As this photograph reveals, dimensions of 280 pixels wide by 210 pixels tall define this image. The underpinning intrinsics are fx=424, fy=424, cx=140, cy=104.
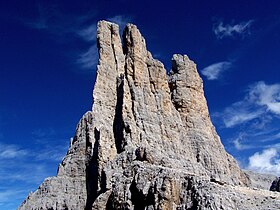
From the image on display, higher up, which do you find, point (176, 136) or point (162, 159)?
point (176, 136)

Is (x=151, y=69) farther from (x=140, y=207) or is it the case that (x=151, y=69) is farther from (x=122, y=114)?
(x=140, y=207)

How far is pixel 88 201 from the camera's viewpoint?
68.0 meters

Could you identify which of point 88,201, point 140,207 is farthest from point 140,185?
point 88,201

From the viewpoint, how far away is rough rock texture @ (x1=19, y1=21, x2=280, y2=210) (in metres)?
51.0

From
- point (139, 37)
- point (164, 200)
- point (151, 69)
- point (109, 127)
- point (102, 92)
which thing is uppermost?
point (139, 37)

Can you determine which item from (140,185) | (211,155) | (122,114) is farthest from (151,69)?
(140,185)

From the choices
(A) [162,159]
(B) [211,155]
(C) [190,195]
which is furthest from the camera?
(B) [211,155]

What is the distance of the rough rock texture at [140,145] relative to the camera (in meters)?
51.0

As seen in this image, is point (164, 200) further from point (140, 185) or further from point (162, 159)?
point (162, 159)

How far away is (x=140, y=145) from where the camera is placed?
224ft

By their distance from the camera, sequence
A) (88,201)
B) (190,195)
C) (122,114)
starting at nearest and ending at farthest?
(190,195) < (88,201) < (122,114)

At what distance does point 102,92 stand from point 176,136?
15893mm

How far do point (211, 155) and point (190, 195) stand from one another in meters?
32.2

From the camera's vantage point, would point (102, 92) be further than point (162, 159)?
Yes
